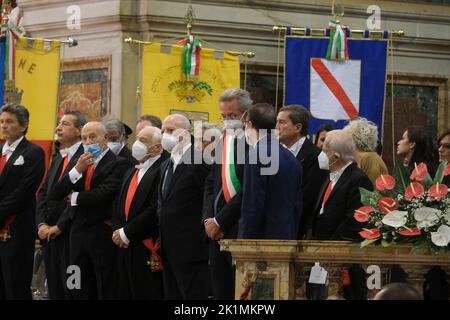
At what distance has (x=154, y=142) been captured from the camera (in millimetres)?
11469

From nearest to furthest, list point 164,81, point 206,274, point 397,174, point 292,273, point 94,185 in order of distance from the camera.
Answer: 1. point 292,273
2. point 397,174
3. point 206,274
4. point 94,185
5. point 164,81

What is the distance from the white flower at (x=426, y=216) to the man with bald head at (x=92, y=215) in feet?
12.8

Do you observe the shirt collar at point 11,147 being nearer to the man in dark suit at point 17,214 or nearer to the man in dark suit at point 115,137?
the man in dark suit at point 17,214

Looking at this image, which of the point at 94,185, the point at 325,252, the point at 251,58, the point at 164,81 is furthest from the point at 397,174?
the point at 251,58

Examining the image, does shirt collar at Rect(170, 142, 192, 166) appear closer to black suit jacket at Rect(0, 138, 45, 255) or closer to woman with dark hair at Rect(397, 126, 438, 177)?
black suit jacket at Rect(0, 138, 45, 255)

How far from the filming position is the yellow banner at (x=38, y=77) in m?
14.8

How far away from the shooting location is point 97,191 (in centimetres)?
1159

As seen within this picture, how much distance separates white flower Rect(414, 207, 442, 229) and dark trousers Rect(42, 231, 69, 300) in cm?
424

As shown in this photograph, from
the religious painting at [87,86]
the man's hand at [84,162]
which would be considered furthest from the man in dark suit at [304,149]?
the religious painting at [87,86]

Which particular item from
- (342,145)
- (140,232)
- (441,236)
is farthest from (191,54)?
(441,236)
